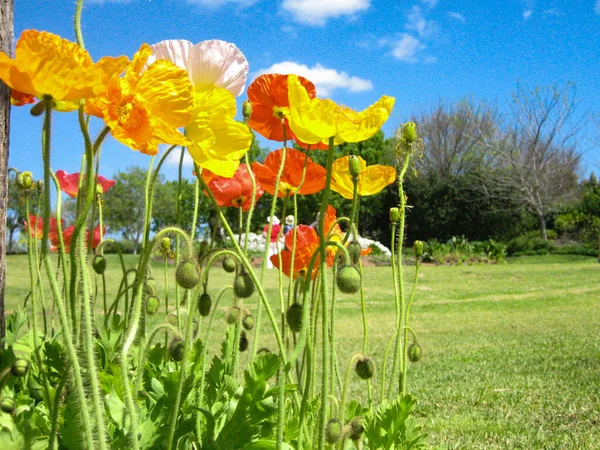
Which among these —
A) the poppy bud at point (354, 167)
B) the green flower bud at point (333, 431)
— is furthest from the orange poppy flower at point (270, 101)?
the green flower bud at point (333, 431)

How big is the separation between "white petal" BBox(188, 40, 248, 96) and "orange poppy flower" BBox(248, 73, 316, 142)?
0.20 metres

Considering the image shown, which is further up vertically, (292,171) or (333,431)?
(292,171)

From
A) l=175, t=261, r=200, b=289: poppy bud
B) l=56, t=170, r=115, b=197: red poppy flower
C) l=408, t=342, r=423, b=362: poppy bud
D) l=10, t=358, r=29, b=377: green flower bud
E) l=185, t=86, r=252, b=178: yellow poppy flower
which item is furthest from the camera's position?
l=56, t=170, r=115, b=197: red poppy flower

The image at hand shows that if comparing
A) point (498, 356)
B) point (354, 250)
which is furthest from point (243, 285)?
point (498, 356)

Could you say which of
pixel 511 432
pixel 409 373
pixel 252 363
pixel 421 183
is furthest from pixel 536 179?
pixel 252 363

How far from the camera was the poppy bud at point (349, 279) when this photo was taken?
1018 mm

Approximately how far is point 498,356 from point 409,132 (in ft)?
11.0

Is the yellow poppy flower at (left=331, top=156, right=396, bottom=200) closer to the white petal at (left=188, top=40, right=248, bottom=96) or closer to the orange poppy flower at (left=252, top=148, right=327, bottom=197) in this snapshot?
the orange poppy flower at (left=252, top=148, right=327, bottom=197)

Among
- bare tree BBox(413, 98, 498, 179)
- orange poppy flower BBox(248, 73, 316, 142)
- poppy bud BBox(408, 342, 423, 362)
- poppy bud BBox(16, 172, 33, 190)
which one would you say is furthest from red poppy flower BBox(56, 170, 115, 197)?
bare tree BBox(413, 98, 498, 179)

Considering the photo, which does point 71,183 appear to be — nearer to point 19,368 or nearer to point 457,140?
point 19,368

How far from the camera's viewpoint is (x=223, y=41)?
966mm

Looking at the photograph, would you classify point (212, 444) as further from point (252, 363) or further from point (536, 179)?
point (536, 179)

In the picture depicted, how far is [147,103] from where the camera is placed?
759 mm

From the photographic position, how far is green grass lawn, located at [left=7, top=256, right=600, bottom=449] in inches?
97.5
